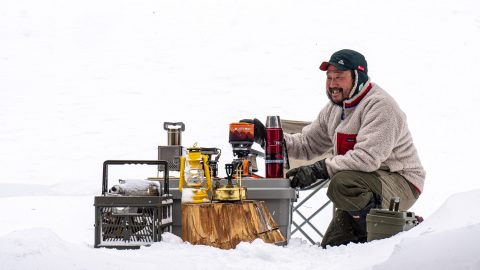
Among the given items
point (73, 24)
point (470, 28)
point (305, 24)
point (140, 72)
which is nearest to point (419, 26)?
point (470, 28)

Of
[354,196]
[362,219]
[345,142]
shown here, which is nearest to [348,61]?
[345,142]

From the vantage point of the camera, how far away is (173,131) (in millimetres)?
3785

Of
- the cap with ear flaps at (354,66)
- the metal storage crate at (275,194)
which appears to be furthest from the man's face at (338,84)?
the metal storage crate at (275,194)

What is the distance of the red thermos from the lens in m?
3.77

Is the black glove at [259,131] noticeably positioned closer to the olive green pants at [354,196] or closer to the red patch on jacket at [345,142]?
the red patch on jacket at [345,142]

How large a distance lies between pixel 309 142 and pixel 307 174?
23.5 inches

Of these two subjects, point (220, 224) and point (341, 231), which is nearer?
point (220, 224)

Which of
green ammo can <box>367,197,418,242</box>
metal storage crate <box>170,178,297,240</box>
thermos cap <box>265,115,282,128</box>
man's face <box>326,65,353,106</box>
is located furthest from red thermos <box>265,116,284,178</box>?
green ammo can <box>367,197,418,242</box>

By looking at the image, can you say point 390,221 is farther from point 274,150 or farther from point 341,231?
point 274,150

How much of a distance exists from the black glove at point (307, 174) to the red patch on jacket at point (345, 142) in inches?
6.0

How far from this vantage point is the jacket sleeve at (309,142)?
4223 millimetres

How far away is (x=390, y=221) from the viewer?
124 inches

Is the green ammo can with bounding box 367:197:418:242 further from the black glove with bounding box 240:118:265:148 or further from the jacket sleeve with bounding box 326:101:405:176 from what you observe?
the black glove with bounding box 240:118:265:148

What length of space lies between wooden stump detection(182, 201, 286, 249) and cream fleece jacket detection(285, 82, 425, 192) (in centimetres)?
64
